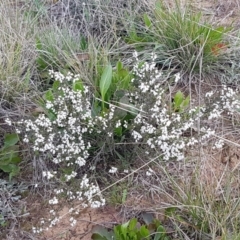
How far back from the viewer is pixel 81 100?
7.21ft

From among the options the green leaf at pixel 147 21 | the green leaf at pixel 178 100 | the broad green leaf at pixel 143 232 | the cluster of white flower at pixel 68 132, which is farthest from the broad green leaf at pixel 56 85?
the broad green leaf at pixel 143 232

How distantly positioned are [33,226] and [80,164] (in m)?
0.31

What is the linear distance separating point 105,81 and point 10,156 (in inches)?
20.2

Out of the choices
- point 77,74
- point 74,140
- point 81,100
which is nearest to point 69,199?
point 74,140

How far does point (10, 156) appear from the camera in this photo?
224 cm

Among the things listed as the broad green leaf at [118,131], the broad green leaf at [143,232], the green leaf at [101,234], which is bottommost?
the green leaf at [101,234]

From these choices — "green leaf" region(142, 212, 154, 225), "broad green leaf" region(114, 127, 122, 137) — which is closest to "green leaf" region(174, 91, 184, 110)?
"broad green leaf" region(114, 127, 122, 137)

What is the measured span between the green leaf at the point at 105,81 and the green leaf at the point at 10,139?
1.34 feet

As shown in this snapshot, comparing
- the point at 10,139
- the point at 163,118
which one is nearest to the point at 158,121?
the point at 163,118

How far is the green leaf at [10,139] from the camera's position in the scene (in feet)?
7.43

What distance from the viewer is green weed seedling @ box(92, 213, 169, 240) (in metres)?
1.95

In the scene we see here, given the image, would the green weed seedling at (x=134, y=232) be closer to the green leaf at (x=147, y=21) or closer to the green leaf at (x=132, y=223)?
Answer: the green leaf at (x=132, y=223)

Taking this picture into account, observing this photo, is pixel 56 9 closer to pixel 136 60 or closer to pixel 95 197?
pixel 136 60

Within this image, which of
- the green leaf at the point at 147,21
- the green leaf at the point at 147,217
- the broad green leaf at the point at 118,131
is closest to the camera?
the green leaf at the point at 147,217
